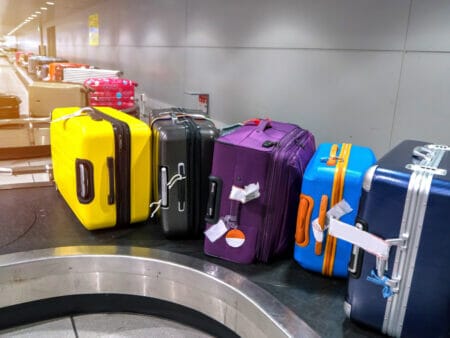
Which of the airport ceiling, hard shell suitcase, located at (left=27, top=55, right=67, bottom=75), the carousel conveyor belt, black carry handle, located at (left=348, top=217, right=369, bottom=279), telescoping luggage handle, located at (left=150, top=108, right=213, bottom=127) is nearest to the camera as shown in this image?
black carry handle, located at (left=348, top=217, right=369, bottom=279)

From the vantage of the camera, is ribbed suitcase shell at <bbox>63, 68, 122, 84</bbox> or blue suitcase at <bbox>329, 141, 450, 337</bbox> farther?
ribbed suitcase shell at <bbox>63, 68, 122, 84</bbox>

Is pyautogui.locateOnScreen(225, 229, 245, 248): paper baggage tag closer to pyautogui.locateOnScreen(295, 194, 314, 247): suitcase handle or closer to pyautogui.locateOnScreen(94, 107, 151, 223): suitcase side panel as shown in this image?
pyautogui.locateOnScreen(295, 194, 314, 247): suitcase handle

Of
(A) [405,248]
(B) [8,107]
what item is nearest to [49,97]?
(B) [8,107]

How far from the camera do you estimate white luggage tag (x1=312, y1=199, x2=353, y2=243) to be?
1.09m

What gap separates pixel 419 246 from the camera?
867 mm

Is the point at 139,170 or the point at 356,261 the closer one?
the point at 356,261

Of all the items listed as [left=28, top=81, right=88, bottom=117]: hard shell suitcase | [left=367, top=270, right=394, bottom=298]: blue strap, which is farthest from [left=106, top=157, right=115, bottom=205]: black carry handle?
[left=28, top=81, right=88, bottom=117]: hard shell suitcase

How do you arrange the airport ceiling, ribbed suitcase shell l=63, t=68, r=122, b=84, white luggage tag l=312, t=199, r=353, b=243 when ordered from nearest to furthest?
white luggage tag l=312, t=199, r=353, b=243
ribbed suitcase shell l=63, t=68, r=122, b=84
the airport ceiling

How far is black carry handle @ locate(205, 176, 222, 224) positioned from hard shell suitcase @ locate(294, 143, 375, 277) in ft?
0.88

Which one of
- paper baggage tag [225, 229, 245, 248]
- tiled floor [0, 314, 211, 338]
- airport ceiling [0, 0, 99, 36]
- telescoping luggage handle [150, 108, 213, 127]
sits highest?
airport ceiling [0, 0, 99, 36]

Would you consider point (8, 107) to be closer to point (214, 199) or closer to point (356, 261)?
point (214, 199)

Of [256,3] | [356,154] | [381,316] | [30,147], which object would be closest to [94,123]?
[356,154]

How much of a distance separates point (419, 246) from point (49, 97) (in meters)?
4.09

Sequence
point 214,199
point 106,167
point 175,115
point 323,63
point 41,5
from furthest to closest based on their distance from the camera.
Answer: point 41,5 < point 323,63 < point 175,115 < point 106,167 < point 214,199
